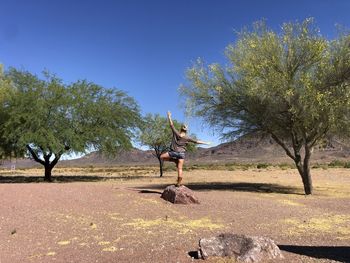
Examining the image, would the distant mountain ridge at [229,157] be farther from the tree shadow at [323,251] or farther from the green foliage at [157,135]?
the tree shadow at [323,251]

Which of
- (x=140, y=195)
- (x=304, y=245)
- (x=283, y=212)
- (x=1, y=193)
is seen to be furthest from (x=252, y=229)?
(x=1, y=193)

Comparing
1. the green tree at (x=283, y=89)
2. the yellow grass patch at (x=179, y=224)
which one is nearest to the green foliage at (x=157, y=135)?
the green tree at (x=283, y=89)

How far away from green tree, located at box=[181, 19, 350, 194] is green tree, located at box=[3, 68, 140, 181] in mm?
10225

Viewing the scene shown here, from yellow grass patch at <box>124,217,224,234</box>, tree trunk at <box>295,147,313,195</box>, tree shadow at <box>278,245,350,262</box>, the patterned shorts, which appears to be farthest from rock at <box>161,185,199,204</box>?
tree trunk at <box>295,147,313,195</box>

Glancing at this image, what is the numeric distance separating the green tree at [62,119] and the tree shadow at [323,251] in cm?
2154

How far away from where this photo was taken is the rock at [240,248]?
7.89 m

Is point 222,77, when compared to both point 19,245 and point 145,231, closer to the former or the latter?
point 145,231

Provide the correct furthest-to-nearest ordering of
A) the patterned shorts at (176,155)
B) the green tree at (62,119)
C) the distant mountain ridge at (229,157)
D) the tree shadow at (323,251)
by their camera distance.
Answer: the distant mountain ridge at (229,157) < the green tree at (62,119) < the patterned shorts at (176,155) < the tree shadow at (323,251)

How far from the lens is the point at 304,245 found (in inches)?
374

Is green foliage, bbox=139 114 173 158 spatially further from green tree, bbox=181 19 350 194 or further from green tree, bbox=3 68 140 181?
green tree, bbox=181 19 350 194

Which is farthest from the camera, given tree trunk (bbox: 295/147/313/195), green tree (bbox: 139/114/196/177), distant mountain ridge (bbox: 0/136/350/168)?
distant mountain ridge (bbox: 0/136/350/168)

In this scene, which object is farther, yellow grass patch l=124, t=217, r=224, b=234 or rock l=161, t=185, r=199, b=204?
rock l=161, t=185, r=199, b=204

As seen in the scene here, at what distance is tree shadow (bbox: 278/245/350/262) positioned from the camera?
8258mm

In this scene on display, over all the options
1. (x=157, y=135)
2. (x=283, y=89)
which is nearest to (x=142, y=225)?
(x=283, y=89)
